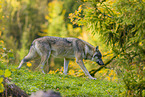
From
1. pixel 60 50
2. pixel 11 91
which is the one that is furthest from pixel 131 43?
pixel 60 50

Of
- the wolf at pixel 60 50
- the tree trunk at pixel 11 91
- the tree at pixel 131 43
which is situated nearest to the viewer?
the tree trunk at pixel 11 91

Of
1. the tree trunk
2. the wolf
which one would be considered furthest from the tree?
the wolf

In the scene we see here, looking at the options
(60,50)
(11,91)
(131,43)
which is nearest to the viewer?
(11,91)

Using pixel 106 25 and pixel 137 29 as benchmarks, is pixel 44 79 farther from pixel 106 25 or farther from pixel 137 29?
pixel 137 29

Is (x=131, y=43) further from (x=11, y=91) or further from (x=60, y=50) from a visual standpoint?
(x=60, y=50)

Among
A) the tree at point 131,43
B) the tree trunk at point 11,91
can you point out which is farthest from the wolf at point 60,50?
the tree trunk at point 11,91

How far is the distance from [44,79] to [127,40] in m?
2.66

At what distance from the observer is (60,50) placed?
337 inches

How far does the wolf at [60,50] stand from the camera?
823cm

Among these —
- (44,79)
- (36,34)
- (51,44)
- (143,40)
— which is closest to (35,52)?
(51,44)

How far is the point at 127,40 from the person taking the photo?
17.7ft

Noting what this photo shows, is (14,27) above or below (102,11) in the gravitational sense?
below

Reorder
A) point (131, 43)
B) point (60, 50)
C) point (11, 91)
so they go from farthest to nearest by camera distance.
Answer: point (60, 50), point (131, 43), point (11, 91)

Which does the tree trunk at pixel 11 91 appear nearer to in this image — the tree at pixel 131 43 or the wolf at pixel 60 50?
the tree at pixel 131 43
